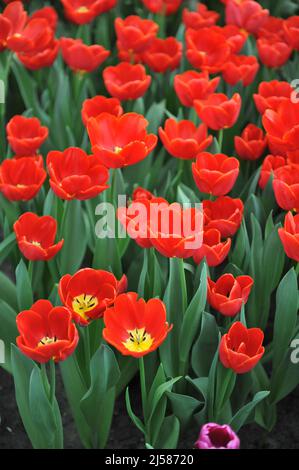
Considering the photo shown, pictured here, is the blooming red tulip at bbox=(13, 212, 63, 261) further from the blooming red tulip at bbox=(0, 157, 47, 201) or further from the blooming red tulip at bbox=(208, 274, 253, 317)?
the blooming red tulip at bbox=(208, 274, 253, 317)

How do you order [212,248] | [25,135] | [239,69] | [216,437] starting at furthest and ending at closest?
[239,69]
[25,135]
[212,248]
[216,437]

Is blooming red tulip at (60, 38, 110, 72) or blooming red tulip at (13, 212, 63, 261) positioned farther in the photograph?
blooming red tulip at (60, 38, 110, 72)

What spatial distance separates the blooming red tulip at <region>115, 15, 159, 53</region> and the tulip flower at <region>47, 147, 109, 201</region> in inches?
24.1

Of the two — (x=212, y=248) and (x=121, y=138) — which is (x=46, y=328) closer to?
(x=212, y=248)

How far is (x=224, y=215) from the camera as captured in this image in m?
1.44

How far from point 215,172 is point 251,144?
33 cm

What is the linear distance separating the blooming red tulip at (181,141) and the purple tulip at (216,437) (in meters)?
0.63

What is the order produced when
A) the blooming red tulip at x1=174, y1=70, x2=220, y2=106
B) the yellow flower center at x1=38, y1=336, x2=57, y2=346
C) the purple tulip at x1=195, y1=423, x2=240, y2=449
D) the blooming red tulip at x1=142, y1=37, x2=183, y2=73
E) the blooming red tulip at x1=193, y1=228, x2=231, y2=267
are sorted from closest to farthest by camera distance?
1. the purple tulip at x1=195, y1=423, x2=240, y2=449
2. the yellow flower center at x1=38, y1=336, x2=57, y2=346
3. the blooming red tulip at x1=193, y1=228, x2=231, y2=267
4. the blooming red tulip at x1=174, y1=70, x2=220, y2=106
5. the blooming red tulip at x1=142, y1=37, x2=183, y2=73

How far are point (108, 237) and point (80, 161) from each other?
167 mm

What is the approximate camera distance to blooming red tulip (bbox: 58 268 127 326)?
121 cm

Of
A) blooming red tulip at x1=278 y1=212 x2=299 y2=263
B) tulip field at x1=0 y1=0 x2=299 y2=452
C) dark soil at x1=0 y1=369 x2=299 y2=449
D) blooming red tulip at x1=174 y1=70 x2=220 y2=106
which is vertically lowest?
dark soil at x1=0 y1=369 x2=299 y2=449

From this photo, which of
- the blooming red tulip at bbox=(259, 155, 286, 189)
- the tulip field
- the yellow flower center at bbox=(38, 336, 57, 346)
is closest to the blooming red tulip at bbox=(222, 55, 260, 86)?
the tulip field

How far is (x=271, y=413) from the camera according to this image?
1.50 meters

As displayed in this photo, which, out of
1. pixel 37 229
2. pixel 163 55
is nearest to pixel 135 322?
pixel 37 229
